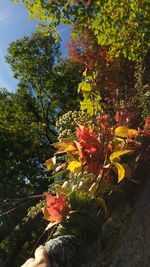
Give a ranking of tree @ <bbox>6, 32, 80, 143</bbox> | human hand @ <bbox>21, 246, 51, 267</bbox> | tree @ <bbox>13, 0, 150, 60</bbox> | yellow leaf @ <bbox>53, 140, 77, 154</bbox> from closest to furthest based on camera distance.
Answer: human hand @ <bbox>21, 246, 51, 267</bbox> → yellow leaf @ <bbox>53, 140, 77, 154</bbox> → tree @ <bbox>13, 0, 150, 60</bbox> → tree @ <bbox>6, 32, 80, 143</bbox>

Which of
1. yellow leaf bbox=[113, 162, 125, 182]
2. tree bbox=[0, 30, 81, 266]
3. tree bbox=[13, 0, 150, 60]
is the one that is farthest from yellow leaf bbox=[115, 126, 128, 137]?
tree bbox=[0, 30, 81, 266]

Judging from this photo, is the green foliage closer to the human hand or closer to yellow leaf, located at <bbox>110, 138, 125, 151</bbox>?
yellow leaf, located at <bbox>110, 138, 125, 151</bbox>

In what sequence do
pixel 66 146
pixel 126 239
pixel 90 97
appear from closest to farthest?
pixel 126 239, pixel 66 146, pixel 90 97

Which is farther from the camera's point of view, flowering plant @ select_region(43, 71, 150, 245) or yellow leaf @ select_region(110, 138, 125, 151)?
yellow leaf @ select_region(110, 138, 125, 151)

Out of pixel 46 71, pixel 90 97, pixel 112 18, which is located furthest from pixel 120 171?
pixel 46 71

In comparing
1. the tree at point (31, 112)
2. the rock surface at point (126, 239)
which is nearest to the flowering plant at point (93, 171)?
the rock surface at point (126, 239)

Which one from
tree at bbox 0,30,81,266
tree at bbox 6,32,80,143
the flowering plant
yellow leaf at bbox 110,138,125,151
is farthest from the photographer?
tree at bbox 6,32,80,143

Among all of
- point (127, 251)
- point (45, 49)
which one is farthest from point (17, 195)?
point (127, 251)

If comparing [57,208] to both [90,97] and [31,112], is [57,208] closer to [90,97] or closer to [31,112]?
[90,97]

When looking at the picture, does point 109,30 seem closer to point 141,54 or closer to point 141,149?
point 141,54

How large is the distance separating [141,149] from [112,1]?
3.11 m

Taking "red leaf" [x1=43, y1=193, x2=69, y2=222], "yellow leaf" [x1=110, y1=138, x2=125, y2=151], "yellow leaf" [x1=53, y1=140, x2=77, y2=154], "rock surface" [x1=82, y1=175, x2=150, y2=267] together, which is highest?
"yellow leaf" [x1=53, y1=140, x2=77, y2=154]

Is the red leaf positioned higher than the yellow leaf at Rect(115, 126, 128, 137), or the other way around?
the yellow leaf at Rect(115, 126, 128, 137)

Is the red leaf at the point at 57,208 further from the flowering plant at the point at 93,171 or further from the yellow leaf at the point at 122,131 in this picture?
the yellow leaf at the point at 122,131
